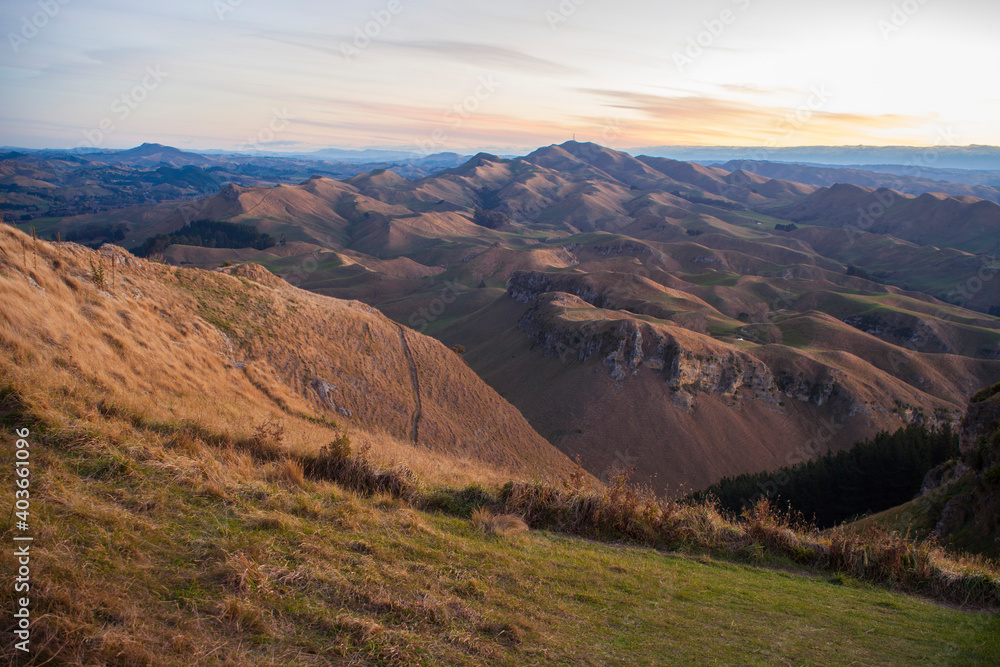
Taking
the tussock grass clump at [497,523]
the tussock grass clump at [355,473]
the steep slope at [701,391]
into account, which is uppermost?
the tussock grass clump at [355,473]

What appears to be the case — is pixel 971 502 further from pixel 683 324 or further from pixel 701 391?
pixel 683 324

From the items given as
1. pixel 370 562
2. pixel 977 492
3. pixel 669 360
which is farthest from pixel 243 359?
pixel 669 360

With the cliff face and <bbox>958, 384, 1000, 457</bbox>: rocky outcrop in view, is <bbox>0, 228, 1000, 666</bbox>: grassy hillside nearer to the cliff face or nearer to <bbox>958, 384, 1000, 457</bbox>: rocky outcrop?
the cliff face

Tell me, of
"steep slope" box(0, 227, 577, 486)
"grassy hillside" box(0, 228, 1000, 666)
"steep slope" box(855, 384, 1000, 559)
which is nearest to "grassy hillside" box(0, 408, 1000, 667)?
"grassy hillside" box(0, 228, 1000, 666)

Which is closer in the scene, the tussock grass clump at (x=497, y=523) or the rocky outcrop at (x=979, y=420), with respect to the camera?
the tussock grass clump at (x=497, y=523)

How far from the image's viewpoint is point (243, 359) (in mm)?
21656

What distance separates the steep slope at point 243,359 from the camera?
10.3 metres

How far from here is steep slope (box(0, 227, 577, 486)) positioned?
1034cm

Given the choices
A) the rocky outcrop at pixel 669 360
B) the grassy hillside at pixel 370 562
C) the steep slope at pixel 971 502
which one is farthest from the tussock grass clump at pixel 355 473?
the rocky outcrop at pixel 669 360

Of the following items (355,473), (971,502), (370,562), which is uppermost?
(370,562)

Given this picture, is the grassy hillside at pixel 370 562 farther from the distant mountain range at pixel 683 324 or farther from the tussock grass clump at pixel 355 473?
the distant mountain range at pixel 683 324

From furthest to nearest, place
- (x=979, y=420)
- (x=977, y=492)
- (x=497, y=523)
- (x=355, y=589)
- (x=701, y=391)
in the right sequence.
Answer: (x=701, y=391) → (x=979, y=420) → (x=977, y=492) → (x=497, y=523) → (x=355, y=589)

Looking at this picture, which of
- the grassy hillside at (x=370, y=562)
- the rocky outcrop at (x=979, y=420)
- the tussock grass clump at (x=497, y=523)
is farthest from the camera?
the rocky outcrop at (x=979, y=420)

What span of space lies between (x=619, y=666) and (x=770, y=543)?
18.1ft
